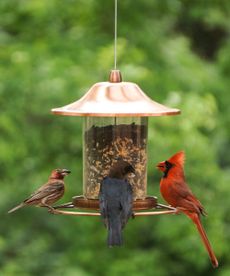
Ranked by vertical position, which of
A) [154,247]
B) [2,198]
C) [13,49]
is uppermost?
[13,49]

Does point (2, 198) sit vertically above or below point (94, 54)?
below

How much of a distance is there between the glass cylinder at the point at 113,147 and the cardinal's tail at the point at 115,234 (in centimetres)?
69

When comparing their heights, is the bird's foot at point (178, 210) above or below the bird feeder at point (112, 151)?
below

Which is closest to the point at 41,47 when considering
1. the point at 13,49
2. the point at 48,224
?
the point at 13,49

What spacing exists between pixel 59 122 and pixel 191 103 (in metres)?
1.54

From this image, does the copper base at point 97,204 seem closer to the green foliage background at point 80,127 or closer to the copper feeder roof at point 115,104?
the copper feeder roof at point 115,104

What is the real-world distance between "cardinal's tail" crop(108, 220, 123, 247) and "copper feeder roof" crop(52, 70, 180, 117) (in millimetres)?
720

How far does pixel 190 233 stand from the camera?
12992 mm

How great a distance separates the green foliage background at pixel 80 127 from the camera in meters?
12.3

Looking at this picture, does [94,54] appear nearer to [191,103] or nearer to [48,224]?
[191,103]

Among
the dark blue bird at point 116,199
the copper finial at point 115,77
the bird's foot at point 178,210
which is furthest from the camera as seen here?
the bird's foot at point 178,210

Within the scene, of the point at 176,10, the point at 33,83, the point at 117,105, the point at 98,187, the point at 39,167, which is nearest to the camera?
the point at 117,105

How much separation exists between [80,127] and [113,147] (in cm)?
458

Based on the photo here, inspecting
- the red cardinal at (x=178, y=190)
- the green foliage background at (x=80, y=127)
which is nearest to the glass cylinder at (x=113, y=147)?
the red cardinal at (x=178, y=190)
